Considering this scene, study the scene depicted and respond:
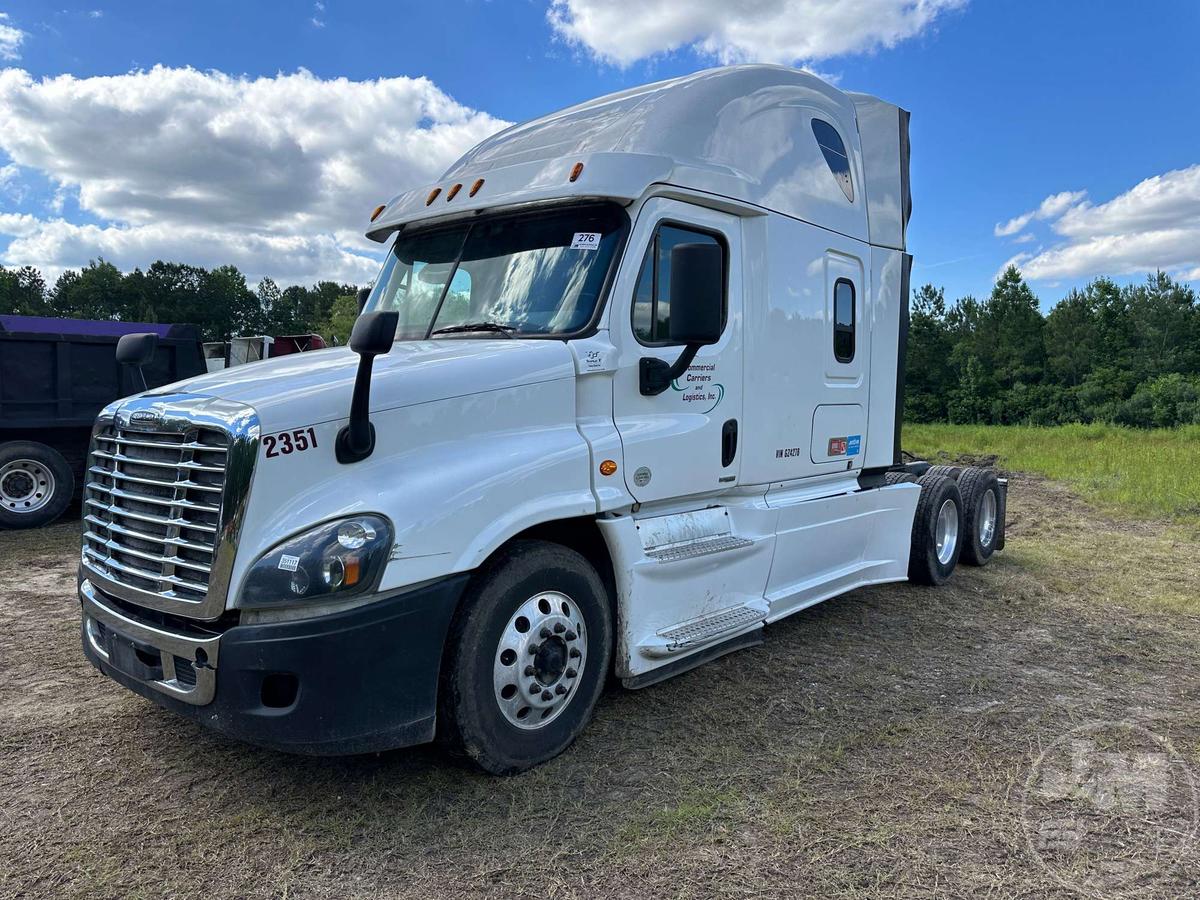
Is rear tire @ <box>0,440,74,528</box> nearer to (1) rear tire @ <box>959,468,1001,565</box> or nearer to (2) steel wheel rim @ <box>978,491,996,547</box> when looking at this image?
(1) rear tire @ <box>959,468,1001,565</box>

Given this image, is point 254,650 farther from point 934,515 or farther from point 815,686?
point 934,515

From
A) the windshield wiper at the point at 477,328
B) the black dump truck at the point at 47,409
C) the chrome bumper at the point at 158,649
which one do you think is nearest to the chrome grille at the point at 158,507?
the chrome bumper at the point at 158,649

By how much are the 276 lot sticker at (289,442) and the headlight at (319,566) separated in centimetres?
33

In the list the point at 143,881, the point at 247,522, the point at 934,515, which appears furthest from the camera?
the point at 934,515

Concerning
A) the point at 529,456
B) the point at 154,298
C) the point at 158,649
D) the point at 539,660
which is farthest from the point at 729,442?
the point at 154,298

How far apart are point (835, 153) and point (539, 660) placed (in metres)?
4.27

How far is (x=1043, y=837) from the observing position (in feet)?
11.0

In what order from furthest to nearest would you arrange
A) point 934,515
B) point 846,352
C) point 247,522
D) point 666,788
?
1. point 934,515
2. point 846,352
3. point 666,788
4. point 247,522

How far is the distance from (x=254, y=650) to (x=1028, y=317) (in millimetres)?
63188

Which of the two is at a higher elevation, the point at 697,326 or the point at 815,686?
→ the point at 697,326

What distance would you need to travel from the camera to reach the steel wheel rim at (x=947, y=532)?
308 inches

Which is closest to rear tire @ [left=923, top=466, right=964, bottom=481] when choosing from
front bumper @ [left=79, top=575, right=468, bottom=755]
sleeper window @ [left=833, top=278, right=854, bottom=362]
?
sleeper window @ [left=833, top=278, right=854, bottom=362]

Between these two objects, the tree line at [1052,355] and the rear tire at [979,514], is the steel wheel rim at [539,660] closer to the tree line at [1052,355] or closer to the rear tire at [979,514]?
the rear tire at [979,514]

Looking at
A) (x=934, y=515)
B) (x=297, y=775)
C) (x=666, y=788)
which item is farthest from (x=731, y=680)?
(x=934, y=515)
